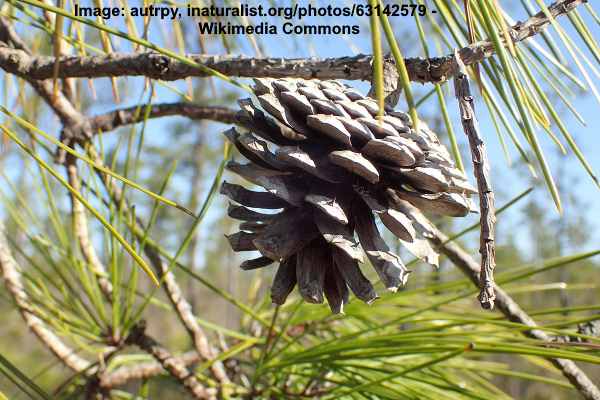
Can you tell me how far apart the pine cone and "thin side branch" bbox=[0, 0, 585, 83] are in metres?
0.02

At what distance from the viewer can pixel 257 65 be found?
0.86 feet

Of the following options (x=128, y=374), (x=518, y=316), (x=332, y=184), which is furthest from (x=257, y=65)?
(x=128, y=374)

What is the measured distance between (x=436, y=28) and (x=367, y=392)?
0.26 meters

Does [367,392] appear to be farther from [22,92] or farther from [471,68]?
[22,92]

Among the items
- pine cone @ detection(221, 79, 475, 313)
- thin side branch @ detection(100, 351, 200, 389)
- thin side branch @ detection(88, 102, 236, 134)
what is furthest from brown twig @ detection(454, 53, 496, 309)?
thin side branch @ detection(100, 351, 200, 389)

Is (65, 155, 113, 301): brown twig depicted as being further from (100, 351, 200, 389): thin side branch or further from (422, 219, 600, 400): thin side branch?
(422, 219, 600, 400): thin side branch

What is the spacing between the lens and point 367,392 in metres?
0.36

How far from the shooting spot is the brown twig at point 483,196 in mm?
179

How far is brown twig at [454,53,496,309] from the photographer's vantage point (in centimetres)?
18

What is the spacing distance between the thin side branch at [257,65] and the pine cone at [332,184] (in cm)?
2

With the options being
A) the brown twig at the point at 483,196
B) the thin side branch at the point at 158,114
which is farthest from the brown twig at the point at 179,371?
the brown twig at the point at 483,196

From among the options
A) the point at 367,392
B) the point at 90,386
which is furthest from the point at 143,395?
the point at 367,392

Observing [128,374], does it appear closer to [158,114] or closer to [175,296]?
[175,296]

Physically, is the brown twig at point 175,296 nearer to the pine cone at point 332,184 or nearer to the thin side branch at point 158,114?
the thin side branch at point 158,114
